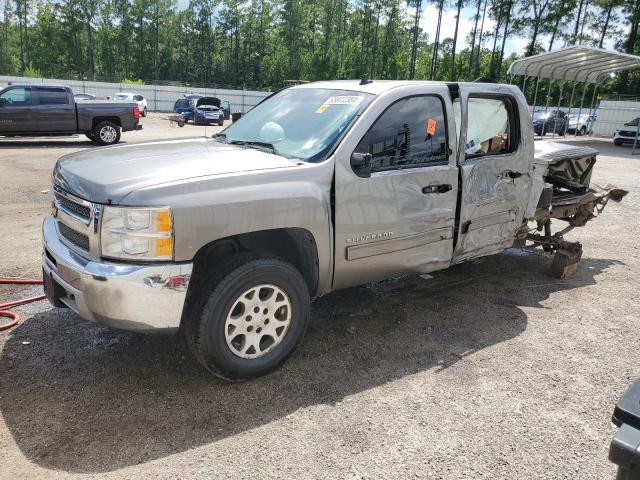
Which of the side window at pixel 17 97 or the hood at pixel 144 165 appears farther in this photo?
the side window at pixel 17 97

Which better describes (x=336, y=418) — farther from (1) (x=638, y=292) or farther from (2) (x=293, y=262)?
(1) (x=638, y=292)

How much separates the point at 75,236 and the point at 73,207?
0.18 m

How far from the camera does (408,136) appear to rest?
13.2ft

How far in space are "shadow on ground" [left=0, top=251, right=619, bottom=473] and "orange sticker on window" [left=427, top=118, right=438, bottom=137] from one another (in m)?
1.59

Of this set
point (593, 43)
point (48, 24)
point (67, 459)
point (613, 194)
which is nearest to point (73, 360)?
point (67, 459)

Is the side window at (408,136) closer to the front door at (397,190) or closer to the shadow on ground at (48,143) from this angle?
the front door at (397,190)

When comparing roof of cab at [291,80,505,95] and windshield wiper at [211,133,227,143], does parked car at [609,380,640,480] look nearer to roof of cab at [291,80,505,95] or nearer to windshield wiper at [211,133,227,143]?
roof of cab at [291,80,505,95]

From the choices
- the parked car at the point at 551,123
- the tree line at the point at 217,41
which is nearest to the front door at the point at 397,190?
the parked car at the point at 551,123

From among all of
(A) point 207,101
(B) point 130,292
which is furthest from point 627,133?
(B) point 130,292

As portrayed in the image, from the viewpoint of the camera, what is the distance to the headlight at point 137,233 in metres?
2.91

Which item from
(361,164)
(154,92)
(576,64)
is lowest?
(154,92)

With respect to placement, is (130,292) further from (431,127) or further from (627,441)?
(431,127)

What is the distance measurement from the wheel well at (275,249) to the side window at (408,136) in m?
0.76

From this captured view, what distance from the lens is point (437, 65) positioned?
2448 inches
